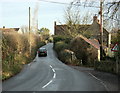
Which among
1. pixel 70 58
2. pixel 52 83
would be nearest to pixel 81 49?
pixel 70 58

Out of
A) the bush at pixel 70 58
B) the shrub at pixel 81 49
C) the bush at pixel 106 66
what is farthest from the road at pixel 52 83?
the shrub at pixel 81 49

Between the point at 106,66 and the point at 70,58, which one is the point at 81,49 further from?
the point at 106,66

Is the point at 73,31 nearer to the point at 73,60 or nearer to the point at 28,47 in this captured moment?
the point at 28,47

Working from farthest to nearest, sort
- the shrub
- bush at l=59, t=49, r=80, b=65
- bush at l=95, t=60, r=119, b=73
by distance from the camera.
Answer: the shrub < bush at l=59, t=49, r=80, b=65 < bush at l=95, t=60, r=119, b=73

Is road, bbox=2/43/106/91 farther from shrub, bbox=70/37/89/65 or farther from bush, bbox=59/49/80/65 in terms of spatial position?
shrub, bbox=70/37/89/65

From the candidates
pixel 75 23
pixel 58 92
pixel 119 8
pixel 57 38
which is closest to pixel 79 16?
pixel 75 23

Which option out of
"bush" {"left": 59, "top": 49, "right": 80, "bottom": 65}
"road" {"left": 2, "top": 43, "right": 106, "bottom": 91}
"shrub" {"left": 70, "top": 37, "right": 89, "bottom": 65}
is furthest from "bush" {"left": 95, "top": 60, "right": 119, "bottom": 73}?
"shrub" {"left": 70, "top": 37, "right": 89, "bottom": 65}

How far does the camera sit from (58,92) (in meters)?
9.98

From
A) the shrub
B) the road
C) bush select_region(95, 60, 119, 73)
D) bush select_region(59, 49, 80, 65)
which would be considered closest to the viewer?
the road

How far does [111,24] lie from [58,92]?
7495mm

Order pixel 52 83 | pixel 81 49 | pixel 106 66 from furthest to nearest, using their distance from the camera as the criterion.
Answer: pixel 81 49, pixel 106 66, pixel 52 83

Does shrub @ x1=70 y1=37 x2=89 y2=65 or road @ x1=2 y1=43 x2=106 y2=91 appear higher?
shrub @ x1=70 y1=37 x2=89 y2=65

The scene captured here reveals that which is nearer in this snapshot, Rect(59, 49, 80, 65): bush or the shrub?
→ Rect(59, 49, 80, 65): bush

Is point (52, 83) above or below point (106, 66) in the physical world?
below
